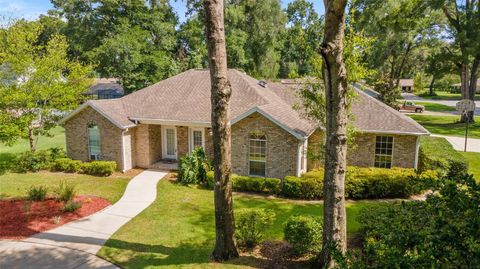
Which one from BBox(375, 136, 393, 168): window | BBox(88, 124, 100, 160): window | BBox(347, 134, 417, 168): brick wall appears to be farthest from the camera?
BBox(88, 124, 100, 160): window

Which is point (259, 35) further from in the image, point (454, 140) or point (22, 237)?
point (22, 237)

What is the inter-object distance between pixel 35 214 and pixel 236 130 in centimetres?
953

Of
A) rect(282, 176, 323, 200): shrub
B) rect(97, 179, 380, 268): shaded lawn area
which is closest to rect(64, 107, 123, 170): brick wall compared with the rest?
rect(97, 179, 380, 268): shaded lawn area

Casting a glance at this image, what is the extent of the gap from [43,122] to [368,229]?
19.9m

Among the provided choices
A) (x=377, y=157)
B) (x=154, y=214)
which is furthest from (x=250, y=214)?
(x=377, y=157)

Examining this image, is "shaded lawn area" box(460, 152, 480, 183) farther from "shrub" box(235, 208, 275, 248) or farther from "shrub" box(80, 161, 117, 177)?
"shrub" box(80, 161, 117, 177)

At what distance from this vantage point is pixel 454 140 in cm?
2919

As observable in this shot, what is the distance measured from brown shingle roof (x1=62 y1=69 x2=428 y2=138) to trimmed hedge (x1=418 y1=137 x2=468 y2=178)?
70.1 inches

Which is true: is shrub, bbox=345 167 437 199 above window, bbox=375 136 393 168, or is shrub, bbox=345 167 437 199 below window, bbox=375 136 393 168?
below

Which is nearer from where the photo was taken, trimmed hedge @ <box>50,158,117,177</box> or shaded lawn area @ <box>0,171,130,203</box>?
shaded lawn area @ <box>0,171,130,203</box>

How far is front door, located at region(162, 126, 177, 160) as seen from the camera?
2169cm

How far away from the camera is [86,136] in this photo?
20.4 meters

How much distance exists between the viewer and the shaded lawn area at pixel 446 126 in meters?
32.7

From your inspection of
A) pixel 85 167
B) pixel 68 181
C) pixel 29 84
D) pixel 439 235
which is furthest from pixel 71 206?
pixel 439 235
